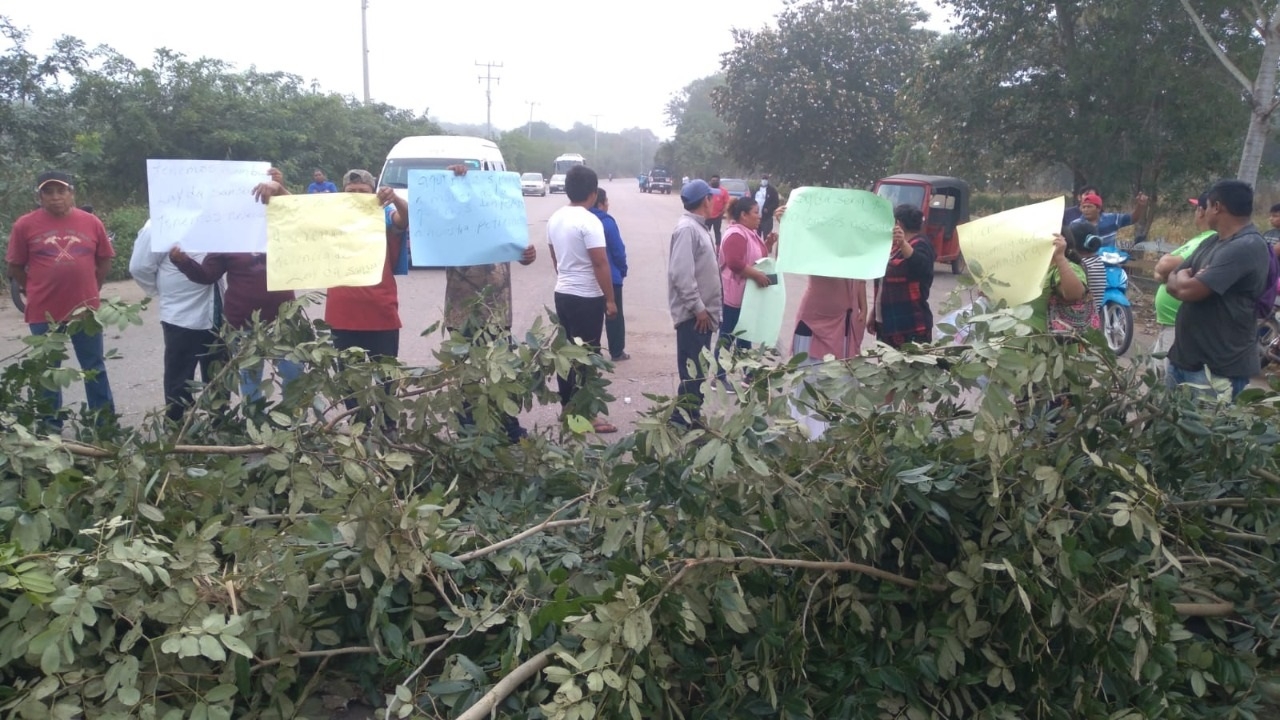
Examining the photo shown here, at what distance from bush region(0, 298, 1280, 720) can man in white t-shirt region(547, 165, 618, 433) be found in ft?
8.81

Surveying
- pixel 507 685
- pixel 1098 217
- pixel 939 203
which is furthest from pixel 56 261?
pixel 939 203

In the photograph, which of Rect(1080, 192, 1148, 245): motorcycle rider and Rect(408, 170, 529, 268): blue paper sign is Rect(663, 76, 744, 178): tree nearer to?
Rect(1080, 192, 1148, 245): motorcycle rider

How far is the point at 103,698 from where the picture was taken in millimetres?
2215

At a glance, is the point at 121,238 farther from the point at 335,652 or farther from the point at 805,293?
the point at 335,652

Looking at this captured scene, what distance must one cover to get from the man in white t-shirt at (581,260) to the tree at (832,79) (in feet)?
82.2

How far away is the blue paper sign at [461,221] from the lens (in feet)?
14.2

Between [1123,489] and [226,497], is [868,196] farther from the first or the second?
[226,497]

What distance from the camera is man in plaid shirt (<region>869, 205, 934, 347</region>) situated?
475cm

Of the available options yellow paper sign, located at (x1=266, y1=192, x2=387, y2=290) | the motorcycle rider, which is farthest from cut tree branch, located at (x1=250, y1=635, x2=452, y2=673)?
the motorcycle rider

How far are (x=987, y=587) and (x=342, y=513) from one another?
1.67m

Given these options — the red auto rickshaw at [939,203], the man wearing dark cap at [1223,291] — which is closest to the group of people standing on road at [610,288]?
the man wearing dark cap at [1223,291]

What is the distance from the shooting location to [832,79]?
95.2ft

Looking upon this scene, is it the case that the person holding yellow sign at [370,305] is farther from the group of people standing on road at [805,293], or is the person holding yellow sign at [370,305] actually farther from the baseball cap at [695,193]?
the baseball cap at [695,193]

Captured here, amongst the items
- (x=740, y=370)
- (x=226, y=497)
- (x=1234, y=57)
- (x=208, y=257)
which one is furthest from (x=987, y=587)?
(x=1234, y=57)
